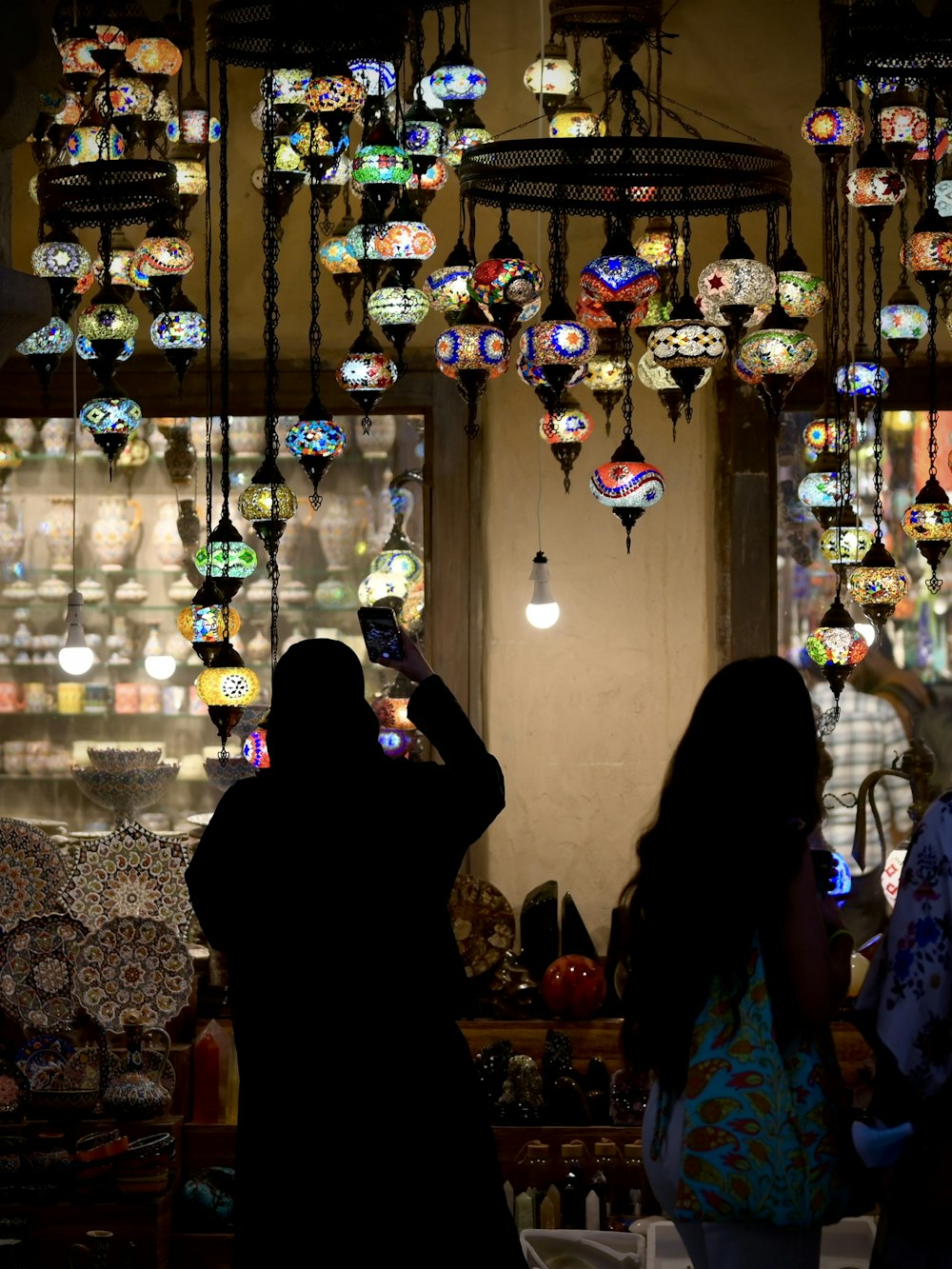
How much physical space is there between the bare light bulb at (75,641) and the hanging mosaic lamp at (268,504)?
2.67 ft

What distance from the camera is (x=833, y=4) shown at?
543 centimetres

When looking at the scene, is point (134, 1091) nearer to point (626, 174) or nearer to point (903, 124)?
point (626, 174)

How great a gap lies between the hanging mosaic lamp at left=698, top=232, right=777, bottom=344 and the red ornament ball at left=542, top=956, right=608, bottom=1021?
195 centimetres

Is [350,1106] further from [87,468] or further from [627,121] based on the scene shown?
[87,468]

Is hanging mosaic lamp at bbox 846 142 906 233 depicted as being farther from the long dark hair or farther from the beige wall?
the long dark hair

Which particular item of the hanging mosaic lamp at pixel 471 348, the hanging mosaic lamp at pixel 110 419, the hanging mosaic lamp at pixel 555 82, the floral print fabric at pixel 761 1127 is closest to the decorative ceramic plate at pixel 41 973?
the hanging mosaic lamp at pixel 110 419

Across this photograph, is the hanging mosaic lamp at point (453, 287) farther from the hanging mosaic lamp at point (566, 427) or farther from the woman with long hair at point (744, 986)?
the woman with long hair at point (744, 986)

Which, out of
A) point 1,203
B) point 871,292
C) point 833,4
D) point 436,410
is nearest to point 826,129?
point 833,4

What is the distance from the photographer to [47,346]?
5.12 m

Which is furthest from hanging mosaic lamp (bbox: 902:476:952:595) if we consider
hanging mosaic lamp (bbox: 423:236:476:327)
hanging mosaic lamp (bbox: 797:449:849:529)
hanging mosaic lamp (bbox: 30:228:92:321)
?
hanging mosaic lamp (bbox: 30:228:92:321)

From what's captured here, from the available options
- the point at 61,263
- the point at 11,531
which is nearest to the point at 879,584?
the point at 61,263

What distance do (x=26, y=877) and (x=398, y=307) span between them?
6.47 ft

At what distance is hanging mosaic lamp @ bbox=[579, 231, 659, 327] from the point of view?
15.2 ft

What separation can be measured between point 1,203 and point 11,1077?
2.69m
